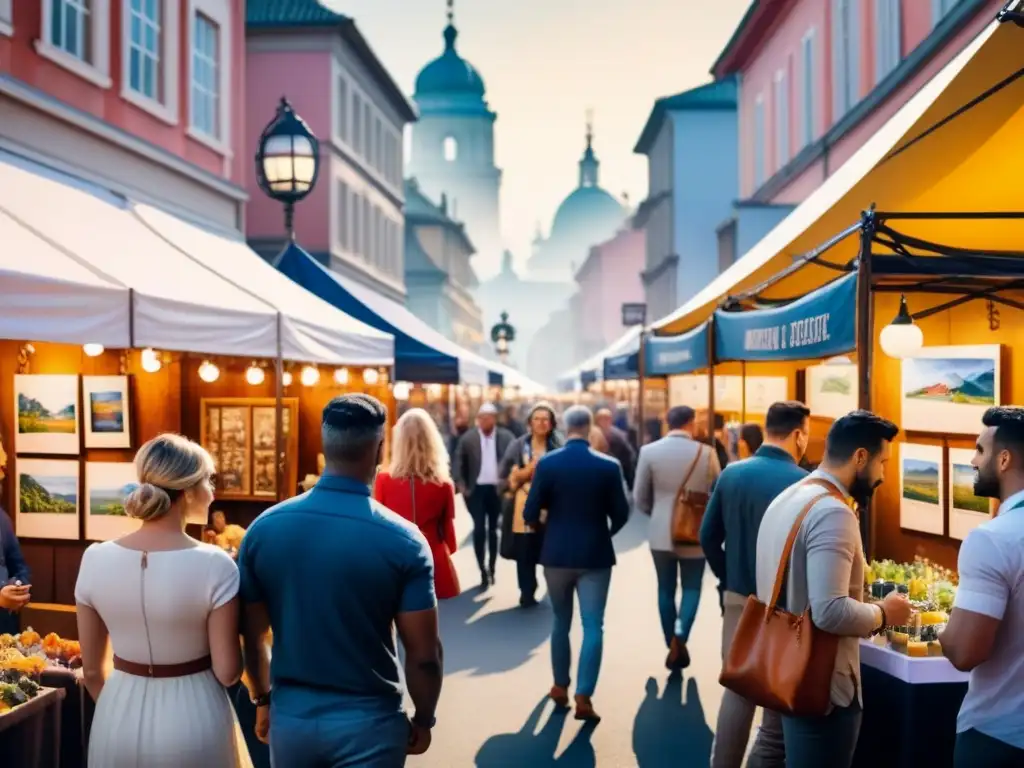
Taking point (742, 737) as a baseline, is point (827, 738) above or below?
above

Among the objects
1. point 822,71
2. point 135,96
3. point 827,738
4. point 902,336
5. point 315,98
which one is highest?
point 315,98

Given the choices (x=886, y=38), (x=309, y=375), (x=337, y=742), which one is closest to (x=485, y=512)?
(x=309, y=375)

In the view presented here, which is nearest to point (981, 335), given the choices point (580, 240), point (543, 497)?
point (543, 497)

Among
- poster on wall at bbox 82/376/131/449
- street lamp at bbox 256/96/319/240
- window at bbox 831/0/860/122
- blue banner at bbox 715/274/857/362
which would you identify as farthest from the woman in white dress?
window at bbox 831/0/860/122

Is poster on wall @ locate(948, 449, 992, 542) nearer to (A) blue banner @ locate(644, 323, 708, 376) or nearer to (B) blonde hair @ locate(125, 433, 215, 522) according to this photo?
(A) blue banner @ locate(644, 323, 708, 376)

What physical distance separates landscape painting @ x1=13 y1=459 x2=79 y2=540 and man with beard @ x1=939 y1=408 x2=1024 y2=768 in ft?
23.5

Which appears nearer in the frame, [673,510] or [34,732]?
[34,732]

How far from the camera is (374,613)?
3.59m

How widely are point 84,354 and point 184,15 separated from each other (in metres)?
7.67

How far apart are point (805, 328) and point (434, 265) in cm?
5759

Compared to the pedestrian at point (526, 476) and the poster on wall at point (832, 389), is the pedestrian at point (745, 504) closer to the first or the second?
the pedestrian at point (526, 476)

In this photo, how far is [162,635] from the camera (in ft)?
12.3

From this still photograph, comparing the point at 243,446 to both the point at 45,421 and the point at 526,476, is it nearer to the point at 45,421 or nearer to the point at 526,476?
the point at 45,421

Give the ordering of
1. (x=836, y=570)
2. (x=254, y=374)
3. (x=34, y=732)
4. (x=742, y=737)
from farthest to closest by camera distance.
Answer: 1. (x=254, y=374)
2. (x=742, y=737)
3. (x=34, y=732)
4. (x=836, y=570)
